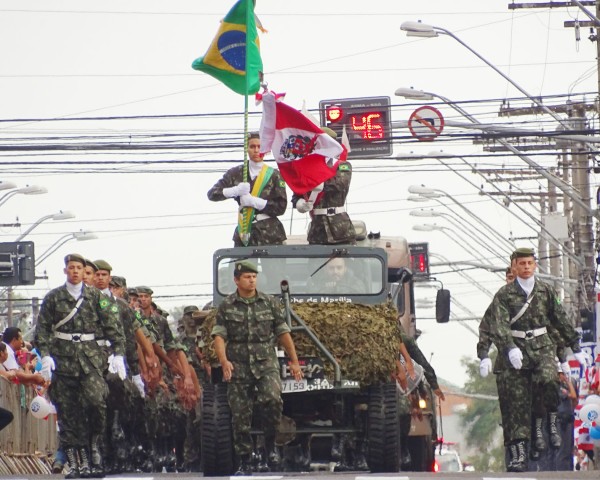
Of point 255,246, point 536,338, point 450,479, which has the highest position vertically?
point 255,246

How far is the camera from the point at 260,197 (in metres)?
20.9

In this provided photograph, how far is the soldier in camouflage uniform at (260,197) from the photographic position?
20.8m

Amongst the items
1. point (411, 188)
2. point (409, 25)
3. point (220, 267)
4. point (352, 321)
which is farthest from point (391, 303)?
point (411, 188)

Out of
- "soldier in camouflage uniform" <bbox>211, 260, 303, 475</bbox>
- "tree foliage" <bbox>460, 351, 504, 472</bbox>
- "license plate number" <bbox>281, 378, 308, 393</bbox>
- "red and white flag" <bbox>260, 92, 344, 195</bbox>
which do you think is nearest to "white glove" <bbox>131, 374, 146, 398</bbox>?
"soldier in camouflage uniform" <bbox>211, 260, 303, 475</bbox>

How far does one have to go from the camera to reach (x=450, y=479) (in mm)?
15352

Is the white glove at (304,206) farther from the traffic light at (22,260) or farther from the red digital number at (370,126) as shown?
the traffic light at (22,260)

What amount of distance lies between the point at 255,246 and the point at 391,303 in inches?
73.4

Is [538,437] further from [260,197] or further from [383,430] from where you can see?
[260,197]

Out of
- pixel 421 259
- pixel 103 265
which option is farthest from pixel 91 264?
pixel 421 259

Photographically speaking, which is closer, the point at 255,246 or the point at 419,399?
the point at 255,246

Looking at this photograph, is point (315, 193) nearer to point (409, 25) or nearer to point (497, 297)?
point (497, 297)

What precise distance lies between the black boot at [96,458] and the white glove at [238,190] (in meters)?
4.02

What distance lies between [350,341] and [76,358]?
2789mm

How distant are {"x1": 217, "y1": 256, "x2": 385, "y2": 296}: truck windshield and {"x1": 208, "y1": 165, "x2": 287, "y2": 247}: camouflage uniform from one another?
70cm
